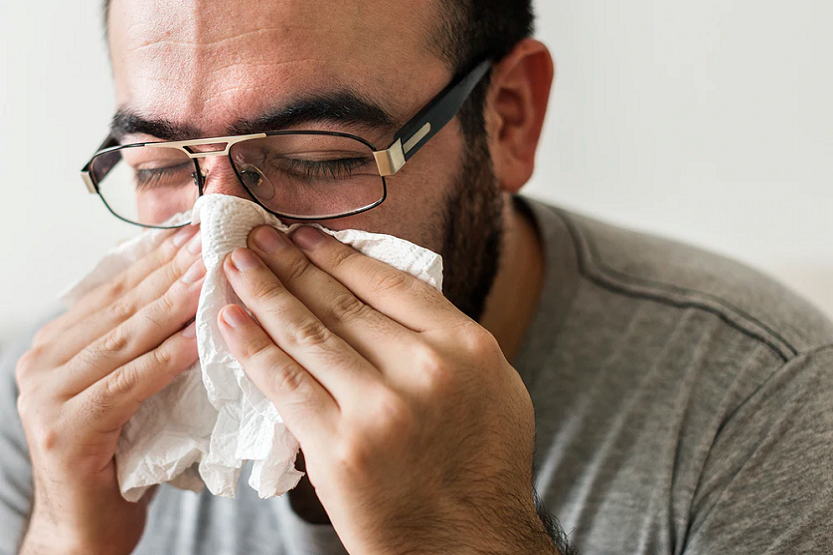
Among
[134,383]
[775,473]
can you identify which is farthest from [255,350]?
[775,473]

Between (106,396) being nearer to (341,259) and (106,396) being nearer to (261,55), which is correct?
(341,259)

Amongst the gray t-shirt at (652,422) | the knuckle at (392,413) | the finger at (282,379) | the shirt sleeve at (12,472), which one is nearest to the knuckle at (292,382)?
the finger at (282,379)

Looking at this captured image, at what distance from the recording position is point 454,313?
1.04m

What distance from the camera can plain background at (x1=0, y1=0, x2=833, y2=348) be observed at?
2.24 m

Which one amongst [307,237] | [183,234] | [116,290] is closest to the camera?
[307,237]

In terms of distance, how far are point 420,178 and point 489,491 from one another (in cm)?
53

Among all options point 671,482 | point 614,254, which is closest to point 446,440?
point 671,482

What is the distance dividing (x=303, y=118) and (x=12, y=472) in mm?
1097

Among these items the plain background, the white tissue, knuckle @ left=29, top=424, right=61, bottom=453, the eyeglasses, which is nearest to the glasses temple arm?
Answer: the eyeglasses

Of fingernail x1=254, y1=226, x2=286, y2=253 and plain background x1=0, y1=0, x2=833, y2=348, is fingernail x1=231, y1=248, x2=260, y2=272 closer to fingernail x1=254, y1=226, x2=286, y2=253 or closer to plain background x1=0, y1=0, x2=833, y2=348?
fingernail x1=254, y1=226, x2=286, y2=253

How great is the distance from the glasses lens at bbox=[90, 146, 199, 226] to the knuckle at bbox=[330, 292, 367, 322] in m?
0.34

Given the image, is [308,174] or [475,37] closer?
[308,174]

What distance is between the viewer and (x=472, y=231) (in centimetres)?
142

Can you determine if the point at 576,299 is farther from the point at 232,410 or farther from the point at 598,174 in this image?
the point at 598,174
